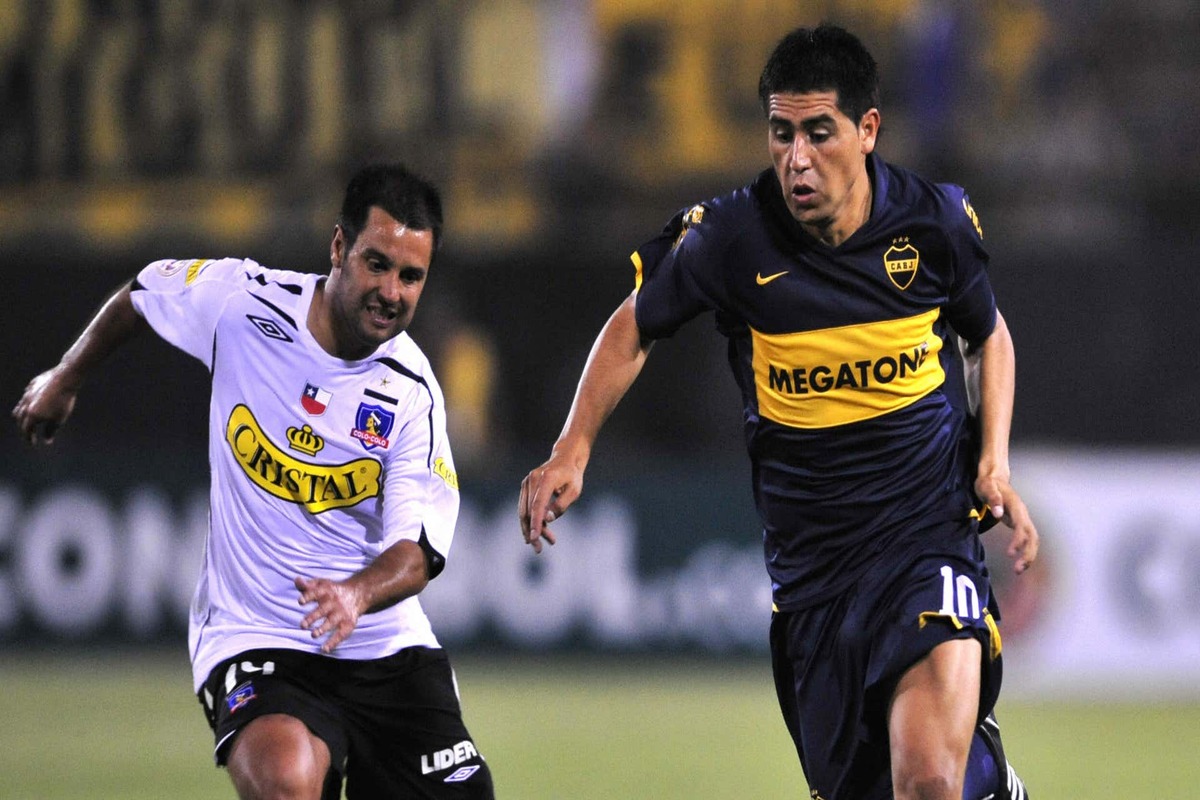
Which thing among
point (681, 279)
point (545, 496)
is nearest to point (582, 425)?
point (545, 496)

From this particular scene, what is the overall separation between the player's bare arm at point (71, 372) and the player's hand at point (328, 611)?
154cm

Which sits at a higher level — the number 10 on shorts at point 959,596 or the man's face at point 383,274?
the man's face at point 383,274

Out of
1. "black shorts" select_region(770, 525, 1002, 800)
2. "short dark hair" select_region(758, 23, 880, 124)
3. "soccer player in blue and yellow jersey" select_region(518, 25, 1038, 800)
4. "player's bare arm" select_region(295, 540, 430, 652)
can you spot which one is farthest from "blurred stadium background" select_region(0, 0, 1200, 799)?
"short dark hair" select_region(758, 23, 880, 124)

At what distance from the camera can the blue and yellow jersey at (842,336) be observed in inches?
210

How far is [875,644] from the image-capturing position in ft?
17.3

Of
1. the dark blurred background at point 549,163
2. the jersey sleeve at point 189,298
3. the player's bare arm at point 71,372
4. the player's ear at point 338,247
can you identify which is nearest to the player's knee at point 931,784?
the player's ear at point 338,247

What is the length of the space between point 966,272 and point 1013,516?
74 centimetres

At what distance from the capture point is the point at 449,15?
617 inches

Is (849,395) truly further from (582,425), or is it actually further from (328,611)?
(328,611)

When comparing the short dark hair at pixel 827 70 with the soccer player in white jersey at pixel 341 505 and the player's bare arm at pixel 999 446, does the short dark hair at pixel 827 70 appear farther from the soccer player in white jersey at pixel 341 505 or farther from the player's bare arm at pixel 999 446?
the soccer player in white jersey at pixel 341 505

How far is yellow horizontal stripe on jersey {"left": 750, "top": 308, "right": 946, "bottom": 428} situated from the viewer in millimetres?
5328

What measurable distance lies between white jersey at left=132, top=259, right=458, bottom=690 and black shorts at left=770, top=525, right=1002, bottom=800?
1159 mm

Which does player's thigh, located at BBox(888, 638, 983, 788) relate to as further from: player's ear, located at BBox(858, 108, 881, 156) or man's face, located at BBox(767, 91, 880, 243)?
player's ear, located at BBox(858, 108, 881, 156)

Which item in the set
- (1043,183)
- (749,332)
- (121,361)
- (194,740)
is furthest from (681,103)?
(749,332)
